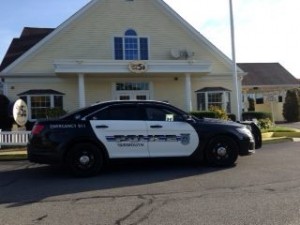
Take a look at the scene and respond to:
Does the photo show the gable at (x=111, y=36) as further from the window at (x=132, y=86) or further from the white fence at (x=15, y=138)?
the white fence at (x=15, y=138)

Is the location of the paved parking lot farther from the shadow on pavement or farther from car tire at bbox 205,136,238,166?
car tire at bbox 205,136,238,166

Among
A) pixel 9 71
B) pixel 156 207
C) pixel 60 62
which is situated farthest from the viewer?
pixel 9 71

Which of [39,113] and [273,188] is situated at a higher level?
[39,113]

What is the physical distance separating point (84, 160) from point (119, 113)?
52.1 inches

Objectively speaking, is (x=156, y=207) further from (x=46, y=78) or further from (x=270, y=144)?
(x=46, y=78)

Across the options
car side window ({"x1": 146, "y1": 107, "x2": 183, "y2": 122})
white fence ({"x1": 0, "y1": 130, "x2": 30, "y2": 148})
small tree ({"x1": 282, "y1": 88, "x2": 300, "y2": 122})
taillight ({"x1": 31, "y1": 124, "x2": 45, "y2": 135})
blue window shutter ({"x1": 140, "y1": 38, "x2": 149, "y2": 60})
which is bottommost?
white fence ({"x1": 0, "y1": 130, "x2": 30, "y2": 148})

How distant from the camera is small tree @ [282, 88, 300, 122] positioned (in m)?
33.3

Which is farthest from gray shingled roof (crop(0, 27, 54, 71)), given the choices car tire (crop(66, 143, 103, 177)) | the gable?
car tire (crop(66, 143, 103, 177))

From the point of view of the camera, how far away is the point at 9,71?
22.9 meters

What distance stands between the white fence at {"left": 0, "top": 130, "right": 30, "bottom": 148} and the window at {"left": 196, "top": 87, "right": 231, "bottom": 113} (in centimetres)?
1214

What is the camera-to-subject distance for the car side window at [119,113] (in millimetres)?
9984

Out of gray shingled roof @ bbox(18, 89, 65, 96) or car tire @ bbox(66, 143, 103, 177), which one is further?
gray shingled roof @ bbox(18, 89, 65, 96)

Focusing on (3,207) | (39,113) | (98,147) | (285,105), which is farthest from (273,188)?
(285,105)

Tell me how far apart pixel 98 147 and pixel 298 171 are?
4421mm
